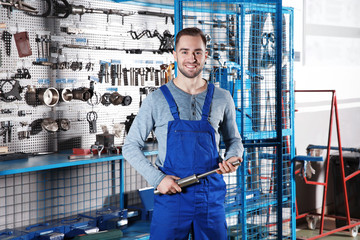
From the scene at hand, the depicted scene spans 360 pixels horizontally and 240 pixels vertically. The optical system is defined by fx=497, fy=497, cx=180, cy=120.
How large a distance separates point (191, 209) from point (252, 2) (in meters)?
1.83

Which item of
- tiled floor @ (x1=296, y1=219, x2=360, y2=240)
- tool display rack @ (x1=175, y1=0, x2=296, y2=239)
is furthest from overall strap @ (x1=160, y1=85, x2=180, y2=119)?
tiled floor @ (x1=296, y1=219, x2=360, y2=240)

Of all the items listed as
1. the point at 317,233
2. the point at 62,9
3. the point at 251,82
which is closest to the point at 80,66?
the point at 62,9

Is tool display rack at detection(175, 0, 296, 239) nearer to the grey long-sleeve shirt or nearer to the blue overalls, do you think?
the grey long-sleeve shirt

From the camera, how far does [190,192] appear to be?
2.31 meters

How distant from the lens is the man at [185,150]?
2.31 metres

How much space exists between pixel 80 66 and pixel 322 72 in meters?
3.59

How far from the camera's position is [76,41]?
4.35 m

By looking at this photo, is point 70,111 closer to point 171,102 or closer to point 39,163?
point 39,163

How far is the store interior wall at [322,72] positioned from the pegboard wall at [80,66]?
202cm

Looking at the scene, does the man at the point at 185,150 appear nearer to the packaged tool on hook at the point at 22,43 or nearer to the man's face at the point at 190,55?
the man's face at the point at 190,55

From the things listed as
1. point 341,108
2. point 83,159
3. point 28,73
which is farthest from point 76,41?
point 341,108

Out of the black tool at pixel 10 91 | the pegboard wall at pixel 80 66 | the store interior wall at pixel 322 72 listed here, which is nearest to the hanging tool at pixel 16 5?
the pegboard wall at pixel 80 66

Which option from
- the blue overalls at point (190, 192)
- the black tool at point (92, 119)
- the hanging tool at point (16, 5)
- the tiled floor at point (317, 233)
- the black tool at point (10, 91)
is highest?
the hanging tool at point (16, 5)

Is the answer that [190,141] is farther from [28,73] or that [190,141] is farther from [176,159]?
[28,73]
